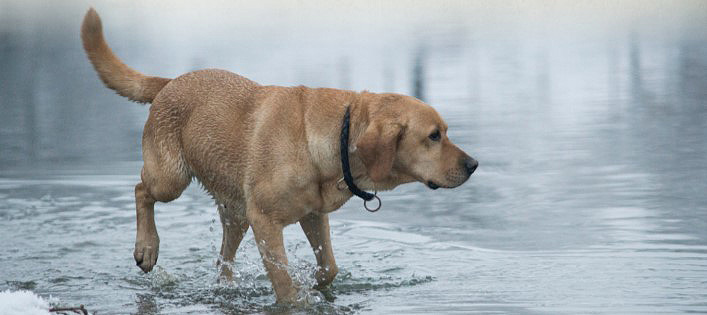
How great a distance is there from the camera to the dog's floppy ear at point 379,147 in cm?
647

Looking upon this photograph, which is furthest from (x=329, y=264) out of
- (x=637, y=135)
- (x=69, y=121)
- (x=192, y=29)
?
(x=192, y=29)

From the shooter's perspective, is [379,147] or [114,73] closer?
[379,147]

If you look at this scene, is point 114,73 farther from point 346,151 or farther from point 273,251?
point 346,151

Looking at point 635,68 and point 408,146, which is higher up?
point 408,146

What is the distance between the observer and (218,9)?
35.1 meters

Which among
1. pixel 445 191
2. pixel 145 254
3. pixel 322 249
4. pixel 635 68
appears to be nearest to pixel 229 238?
pixel 145 254

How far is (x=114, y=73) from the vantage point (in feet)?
26.4

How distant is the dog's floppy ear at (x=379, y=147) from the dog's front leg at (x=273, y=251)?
2.40ft

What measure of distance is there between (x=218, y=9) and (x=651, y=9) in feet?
38.2

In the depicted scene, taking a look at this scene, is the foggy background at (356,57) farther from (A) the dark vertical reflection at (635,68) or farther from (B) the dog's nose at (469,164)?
(B) the dog's nose at (469,164)

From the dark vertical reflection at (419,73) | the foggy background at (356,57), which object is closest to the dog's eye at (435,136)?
the foggy background at (356,57)

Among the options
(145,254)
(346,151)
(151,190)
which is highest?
(346,151)

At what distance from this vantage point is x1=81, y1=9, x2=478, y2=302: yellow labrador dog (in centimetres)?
660

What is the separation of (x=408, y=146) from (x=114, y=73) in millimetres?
2373
